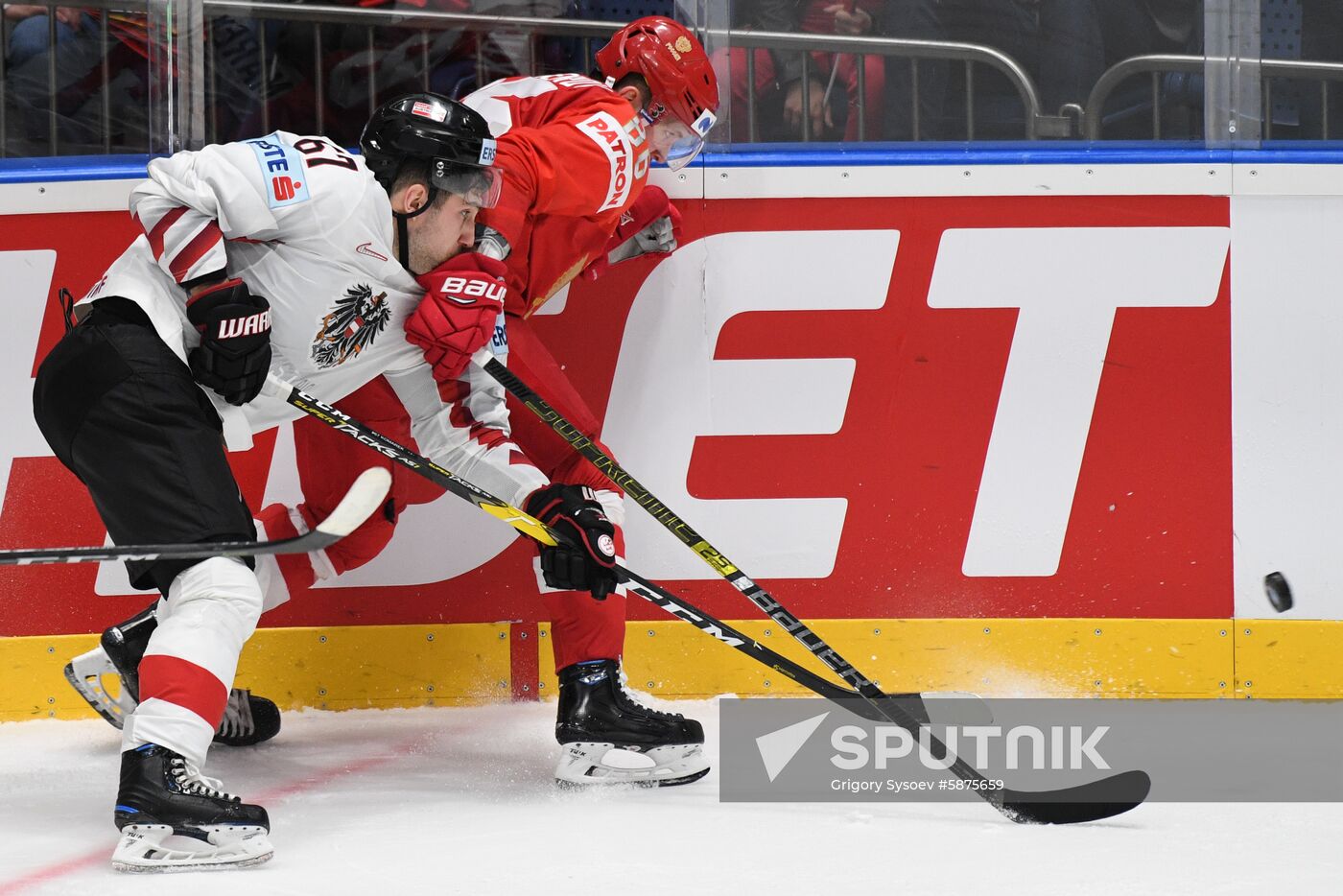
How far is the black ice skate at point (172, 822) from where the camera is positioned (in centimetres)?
220

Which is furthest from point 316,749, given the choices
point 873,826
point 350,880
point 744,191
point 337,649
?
point 744,191

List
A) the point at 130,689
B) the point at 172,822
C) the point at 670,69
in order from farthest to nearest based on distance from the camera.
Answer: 1. the point at 670,69
2. the point at 130,689
3. the point at 172,822

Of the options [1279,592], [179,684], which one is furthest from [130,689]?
[1279,592]

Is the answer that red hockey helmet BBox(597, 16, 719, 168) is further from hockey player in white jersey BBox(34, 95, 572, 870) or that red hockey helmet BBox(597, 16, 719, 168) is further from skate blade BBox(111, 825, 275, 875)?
skate blade BBox(111, 825, 275, 875)

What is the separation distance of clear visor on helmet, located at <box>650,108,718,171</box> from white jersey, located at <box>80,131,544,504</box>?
2.40ft

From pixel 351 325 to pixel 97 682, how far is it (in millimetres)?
996

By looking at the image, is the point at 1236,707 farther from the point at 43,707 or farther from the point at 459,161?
the point at 43,707

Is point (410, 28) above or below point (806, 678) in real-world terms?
above

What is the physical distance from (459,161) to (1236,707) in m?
2.10

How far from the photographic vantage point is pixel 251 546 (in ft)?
7.41

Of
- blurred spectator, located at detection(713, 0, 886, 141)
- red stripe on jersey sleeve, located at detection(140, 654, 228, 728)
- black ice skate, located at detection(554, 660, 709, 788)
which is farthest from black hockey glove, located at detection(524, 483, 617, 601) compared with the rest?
blurred spectator, located at detection(713, 0, 886, 141)

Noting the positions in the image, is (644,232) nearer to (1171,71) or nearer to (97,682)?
(1171,71)

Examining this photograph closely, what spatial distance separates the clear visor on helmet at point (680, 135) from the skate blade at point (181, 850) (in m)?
1.67

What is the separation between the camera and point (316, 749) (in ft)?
10.00
